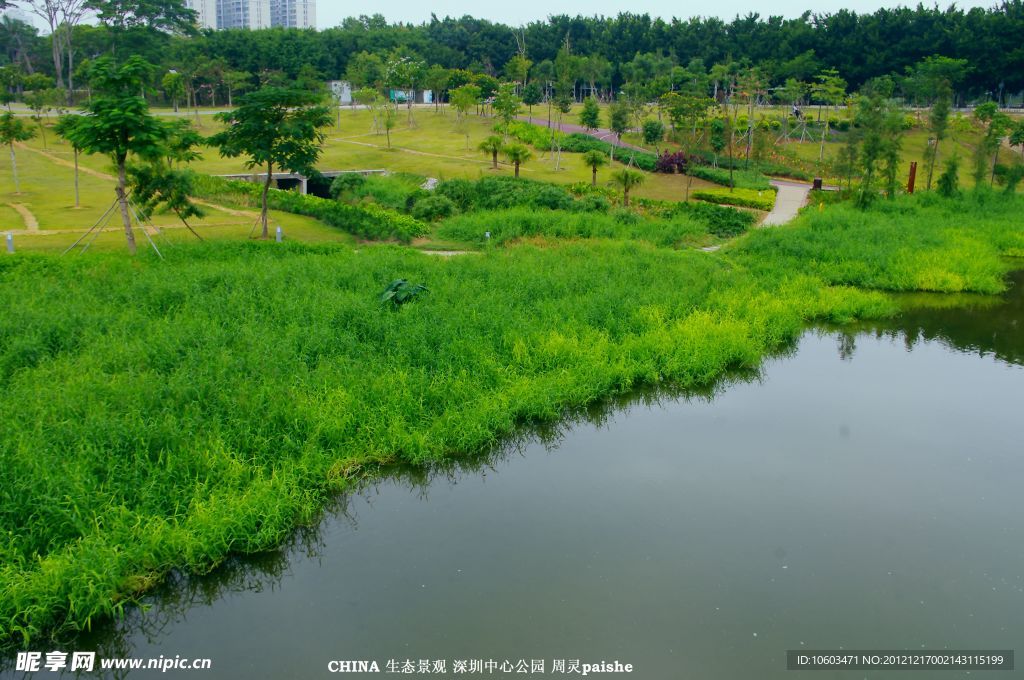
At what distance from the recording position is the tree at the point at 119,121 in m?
18.3

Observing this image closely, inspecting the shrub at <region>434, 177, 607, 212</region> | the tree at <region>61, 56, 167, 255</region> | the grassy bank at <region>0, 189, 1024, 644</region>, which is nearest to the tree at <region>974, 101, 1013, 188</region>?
the grassy bank at <region>0, 189, 1024, 644</region>

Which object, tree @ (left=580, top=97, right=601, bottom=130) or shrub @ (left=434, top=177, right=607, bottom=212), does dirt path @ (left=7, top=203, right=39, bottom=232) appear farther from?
tree @ (left=580, top=97, right=601, bottom=130)

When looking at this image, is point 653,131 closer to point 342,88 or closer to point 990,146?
point 990,146

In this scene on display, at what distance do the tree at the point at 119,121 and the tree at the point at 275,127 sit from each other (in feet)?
9.17

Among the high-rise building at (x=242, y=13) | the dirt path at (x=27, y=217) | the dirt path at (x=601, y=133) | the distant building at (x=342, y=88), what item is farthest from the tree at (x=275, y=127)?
the high-rise building at (x=242, y=13)

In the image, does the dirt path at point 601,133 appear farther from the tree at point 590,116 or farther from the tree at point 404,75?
the tree at point 404,75

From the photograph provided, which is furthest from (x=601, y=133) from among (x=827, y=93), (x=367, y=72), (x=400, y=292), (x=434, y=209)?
(x=400, y=292)

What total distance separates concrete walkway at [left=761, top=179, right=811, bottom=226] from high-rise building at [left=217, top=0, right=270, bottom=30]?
16252 centimetres

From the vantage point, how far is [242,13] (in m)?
173

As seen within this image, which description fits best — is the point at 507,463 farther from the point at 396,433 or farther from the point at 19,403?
the point at 19,403

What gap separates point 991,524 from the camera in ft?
33.1

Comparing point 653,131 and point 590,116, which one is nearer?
point 653,131

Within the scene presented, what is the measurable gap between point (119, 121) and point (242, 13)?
177 meters

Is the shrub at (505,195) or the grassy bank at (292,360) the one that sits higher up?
the shrub at (505,195)
